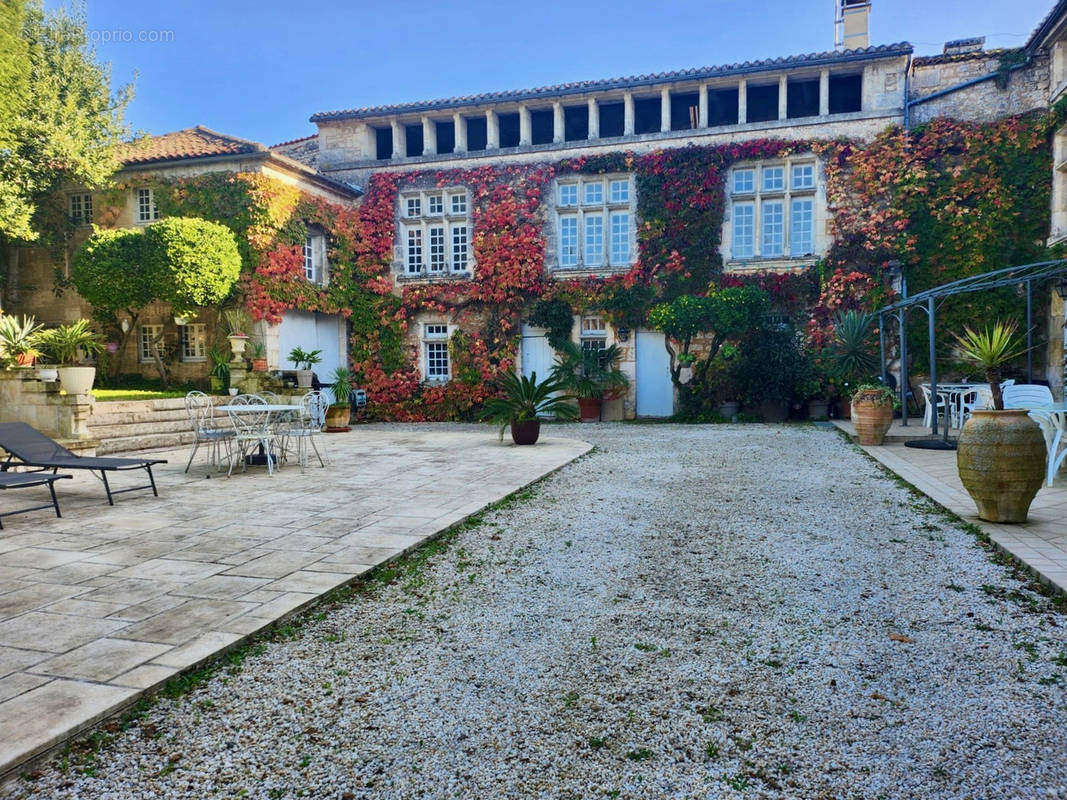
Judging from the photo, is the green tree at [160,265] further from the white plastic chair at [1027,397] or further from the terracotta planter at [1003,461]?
the white plastic chair at [1027,397]

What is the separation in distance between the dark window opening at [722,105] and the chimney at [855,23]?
2818 millimetres

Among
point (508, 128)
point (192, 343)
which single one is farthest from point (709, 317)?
point (192, 343)

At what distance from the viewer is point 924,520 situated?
5059 millimetres

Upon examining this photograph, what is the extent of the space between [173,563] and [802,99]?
15.8 m

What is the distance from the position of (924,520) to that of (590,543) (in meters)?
2.57

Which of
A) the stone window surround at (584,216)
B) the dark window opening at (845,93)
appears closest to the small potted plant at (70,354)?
the stone window surround at (584,216)

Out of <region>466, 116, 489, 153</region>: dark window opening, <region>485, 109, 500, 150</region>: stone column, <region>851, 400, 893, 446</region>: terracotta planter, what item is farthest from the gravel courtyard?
<region>466, 116, 489, 153</region>: dark window opening

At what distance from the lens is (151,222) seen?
1470 centimetres

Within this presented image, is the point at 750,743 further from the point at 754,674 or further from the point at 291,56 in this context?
the point at 291,56

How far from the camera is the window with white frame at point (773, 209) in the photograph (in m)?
14.7

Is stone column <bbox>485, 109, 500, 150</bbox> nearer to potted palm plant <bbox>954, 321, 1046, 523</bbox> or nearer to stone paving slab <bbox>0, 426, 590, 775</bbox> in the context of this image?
stone paving slab <bbox>0, 426, 590, 775</bbox>

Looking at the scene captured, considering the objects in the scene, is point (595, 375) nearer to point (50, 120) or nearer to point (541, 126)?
point (541, 126)

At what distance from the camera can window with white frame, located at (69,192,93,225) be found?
51.8ft

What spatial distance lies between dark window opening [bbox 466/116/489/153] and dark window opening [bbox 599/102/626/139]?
9.58ft
